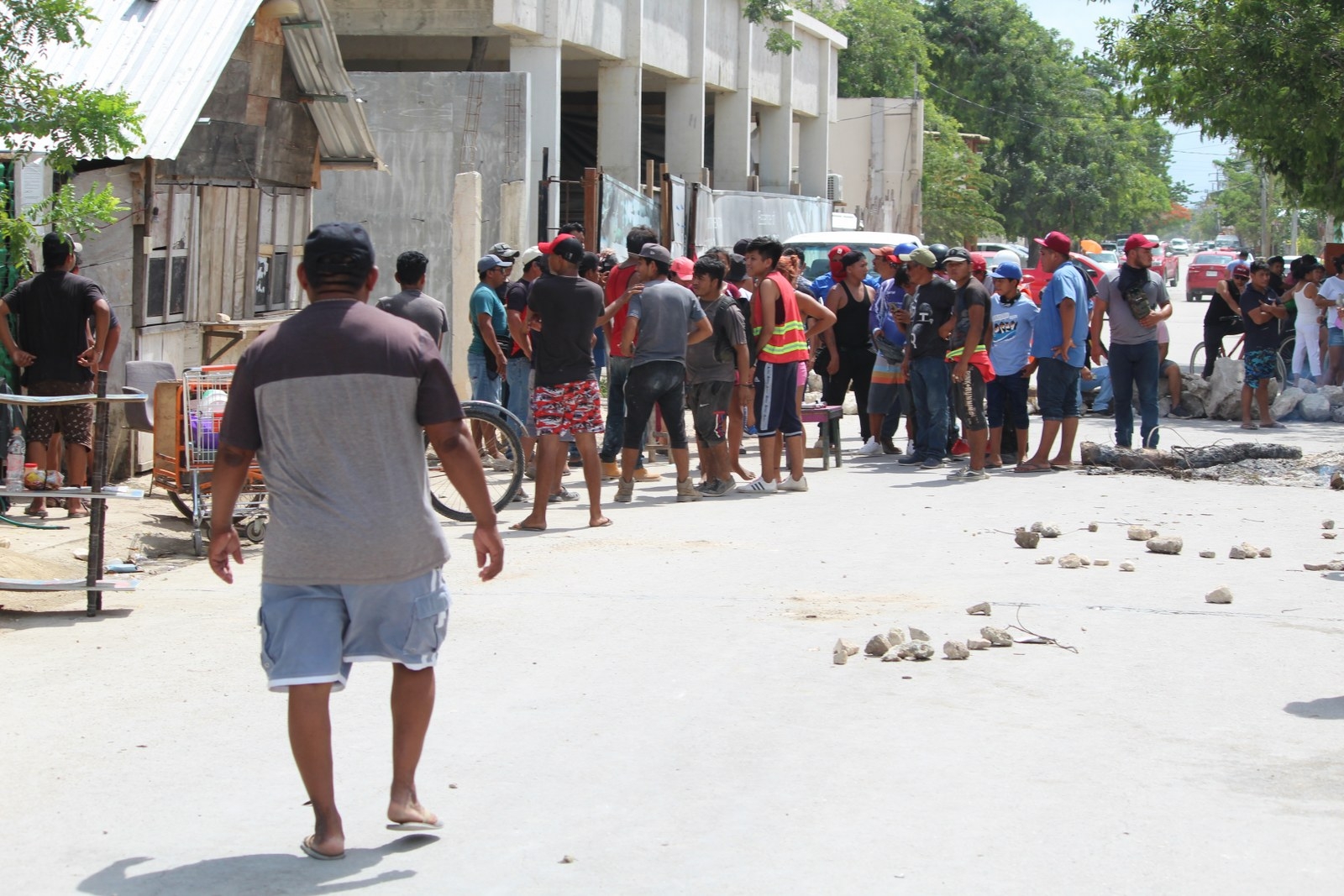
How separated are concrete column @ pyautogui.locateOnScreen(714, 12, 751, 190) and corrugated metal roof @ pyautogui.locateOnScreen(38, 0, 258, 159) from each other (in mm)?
23612

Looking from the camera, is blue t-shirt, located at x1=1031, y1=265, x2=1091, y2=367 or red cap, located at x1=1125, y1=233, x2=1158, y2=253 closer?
blue t-shirt, located at x1=1031, y1=265, x2=1091, y2=367

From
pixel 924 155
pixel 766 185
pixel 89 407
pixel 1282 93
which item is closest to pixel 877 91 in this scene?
pixel 924 155

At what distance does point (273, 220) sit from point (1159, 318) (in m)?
8.39

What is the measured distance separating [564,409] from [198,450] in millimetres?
2260

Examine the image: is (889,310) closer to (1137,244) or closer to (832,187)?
(1137,244)

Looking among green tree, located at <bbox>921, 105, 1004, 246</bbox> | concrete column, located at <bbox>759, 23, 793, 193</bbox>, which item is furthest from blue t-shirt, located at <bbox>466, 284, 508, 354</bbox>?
green tree, located at <bbox>921, 105, 1004, 246</bbox>

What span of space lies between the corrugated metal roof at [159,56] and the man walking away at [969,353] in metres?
5.81

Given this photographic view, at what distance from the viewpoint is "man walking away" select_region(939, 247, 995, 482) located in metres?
12.2

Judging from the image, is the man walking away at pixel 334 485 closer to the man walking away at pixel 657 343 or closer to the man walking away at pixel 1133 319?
the man walking away at pixel 657 343

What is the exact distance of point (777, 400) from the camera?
11648mm

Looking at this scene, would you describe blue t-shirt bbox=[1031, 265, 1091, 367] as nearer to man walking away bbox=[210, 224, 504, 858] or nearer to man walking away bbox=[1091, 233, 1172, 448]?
man walking away bbox=[1091, 233, 1172, 448]

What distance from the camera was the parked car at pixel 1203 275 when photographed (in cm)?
4997

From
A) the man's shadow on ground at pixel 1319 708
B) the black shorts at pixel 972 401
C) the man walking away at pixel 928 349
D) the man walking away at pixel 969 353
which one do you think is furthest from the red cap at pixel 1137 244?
the man's shadow on ground at pixel 1319 708

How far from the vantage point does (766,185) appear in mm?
39344
